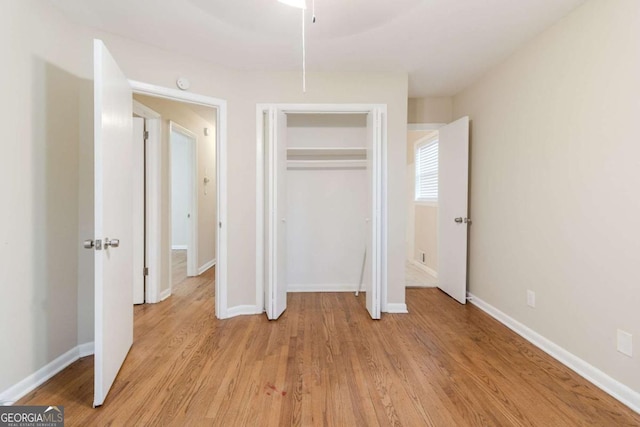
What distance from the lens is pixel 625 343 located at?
1.67 meters

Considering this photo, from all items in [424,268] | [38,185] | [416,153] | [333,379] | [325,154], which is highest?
[416,153]

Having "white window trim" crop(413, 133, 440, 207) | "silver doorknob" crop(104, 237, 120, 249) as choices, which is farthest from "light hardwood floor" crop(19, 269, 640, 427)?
"white window trim" crop(413, 133, 440, 207)

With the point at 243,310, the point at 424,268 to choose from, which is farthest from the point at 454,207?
the point at 243,310

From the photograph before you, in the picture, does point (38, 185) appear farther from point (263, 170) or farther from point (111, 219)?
point (263, 170)

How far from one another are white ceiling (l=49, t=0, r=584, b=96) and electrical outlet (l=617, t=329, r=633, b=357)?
2.08 m

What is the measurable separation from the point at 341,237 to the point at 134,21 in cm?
282

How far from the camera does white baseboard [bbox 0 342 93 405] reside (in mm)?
1605

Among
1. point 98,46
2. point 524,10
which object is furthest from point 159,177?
point 524,10

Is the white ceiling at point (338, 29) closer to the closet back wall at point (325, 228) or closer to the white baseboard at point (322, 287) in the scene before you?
the closet back wall at point (325, 228)

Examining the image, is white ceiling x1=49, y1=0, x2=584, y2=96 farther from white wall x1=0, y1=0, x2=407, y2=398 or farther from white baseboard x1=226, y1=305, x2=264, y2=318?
white baseboard x1=226, y1=305, x2=264, y2=318

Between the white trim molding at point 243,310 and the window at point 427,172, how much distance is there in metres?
3.07

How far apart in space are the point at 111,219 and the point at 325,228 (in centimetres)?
238

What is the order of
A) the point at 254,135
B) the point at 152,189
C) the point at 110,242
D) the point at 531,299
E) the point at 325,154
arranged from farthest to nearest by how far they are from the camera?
1. the point at 325,154
2. the point at 152,189
3. the point at 254,135
4. the point at 531,299
5. the point at 110,242

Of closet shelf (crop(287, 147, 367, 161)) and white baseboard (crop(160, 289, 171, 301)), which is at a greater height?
closet shelf (crop(287, 147, 367, 161))
